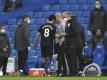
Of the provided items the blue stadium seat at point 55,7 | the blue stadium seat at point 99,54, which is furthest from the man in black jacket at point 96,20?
the blue stadium seat at point 55,7

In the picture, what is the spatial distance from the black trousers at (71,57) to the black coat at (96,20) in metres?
2.70

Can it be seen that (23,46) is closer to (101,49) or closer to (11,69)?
(11,69)

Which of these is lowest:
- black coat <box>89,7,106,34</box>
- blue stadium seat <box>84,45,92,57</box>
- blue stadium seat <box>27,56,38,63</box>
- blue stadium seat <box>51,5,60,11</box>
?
blue stadium seat <box>27,56,38,63</box>

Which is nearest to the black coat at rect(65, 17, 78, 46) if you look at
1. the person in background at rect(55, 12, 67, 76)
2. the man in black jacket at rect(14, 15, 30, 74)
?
the person in background at rect(55, 12, 67, 76)

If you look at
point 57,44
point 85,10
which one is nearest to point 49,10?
point 85,10

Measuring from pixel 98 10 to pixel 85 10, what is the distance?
3.59 metres

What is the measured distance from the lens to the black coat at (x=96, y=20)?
19609mm

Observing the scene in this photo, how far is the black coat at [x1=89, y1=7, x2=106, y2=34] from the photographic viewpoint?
64.3 feet

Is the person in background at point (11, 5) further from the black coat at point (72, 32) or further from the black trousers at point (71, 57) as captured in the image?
the black trousers at point (71, 57)

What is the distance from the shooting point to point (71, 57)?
16.9 metres

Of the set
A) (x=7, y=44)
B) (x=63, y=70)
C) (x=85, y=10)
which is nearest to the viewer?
(x=63, y=70)

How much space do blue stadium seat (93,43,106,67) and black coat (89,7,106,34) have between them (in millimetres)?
954

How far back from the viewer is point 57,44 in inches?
715

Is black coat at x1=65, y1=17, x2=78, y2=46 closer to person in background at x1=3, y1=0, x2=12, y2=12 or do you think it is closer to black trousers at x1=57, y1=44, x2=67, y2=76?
black trousers at x1=57, y1=44, x2=67, y2=76
